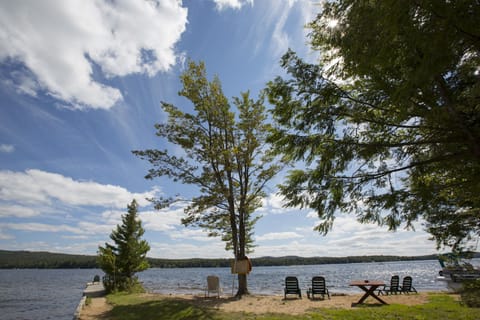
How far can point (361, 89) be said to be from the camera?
4965 millimetres

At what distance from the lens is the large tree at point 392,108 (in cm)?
281

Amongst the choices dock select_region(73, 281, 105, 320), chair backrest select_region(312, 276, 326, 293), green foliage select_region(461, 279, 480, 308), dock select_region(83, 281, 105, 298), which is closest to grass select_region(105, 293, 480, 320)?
dock select_region(73, 281, 105, 320)

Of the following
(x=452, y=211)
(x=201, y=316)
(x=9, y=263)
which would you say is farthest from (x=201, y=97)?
(x=9, y=263)

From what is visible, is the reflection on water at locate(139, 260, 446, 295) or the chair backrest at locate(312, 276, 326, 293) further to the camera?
the reflection on water at locate(139, 260, 446, 295)

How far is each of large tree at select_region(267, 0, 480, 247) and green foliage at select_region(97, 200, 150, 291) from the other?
1784cm

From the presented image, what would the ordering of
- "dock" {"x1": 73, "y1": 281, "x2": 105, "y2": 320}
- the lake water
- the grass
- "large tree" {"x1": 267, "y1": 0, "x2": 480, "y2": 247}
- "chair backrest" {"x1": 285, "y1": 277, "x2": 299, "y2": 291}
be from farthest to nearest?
the lake water, "chair backrest" {"x1": 285, "y1": 277, "x2": 299, "y2": 291}, "dock" {"x1": 73, "y1": 281, "x2": 105, "y2": 320}, the grass, "large tree" {"x1": 267, "y1": 0, "x2": 480, "y2": 247}

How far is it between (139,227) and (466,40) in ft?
79.3

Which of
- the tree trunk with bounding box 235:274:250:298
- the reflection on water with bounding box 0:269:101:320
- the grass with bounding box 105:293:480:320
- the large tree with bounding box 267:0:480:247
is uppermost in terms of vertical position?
the large tree with bounding box 267:0:480:247

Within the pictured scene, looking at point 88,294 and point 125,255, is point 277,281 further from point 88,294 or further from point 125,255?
point 88,294

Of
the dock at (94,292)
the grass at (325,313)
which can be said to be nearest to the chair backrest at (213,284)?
the grass at (325,313)

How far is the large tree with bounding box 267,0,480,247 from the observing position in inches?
111

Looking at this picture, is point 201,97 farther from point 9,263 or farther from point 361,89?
point 9,263

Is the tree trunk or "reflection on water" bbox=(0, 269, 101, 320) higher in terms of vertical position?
the tree trunk

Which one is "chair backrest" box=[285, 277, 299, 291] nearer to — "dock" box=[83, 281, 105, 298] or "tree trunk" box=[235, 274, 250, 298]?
"tree trunk" box=[235, 274, 250, 298]
